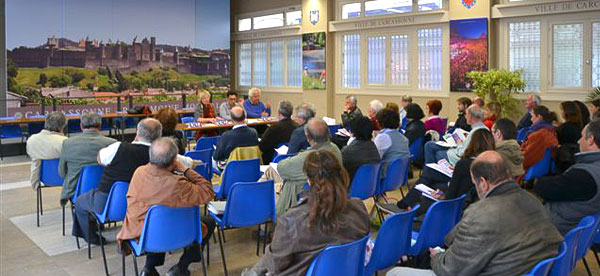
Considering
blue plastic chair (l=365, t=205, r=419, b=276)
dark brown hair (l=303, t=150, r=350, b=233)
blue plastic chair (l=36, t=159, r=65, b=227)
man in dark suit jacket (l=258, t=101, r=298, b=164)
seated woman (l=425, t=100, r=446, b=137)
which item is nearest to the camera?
dark brown hair (l=303, t=150, r=350, b=233)

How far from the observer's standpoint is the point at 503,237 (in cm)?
257

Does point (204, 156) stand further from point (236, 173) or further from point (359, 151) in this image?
point (359, 151)

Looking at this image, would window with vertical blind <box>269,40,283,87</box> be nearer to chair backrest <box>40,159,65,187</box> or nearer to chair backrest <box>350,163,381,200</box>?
chair backrest <box>40,159,65,187</box>

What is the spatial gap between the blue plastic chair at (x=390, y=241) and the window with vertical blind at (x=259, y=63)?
13.4 metres

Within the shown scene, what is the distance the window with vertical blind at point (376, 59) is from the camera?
12969 millimetres

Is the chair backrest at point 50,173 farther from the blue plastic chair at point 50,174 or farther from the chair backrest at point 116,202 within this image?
the chair backrest at point 116,202

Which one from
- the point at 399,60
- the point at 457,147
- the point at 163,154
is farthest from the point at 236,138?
the point at 399,60

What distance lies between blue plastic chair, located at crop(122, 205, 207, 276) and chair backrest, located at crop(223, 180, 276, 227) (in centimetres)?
42

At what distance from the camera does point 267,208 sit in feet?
14.5

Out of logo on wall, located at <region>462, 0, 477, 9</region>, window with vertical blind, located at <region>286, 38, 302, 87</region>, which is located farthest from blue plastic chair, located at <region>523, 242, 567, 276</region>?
window with vertical blind, located at <region>286, 38, 302, 87</region>

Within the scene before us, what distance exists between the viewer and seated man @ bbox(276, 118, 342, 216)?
4.34 metres

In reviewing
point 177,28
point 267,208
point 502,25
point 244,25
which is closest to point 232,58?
point 244,25

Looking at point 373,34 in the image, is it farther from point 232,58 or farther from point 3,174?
point 3,174

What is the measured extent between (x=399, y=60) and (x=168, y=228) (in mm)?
9782
